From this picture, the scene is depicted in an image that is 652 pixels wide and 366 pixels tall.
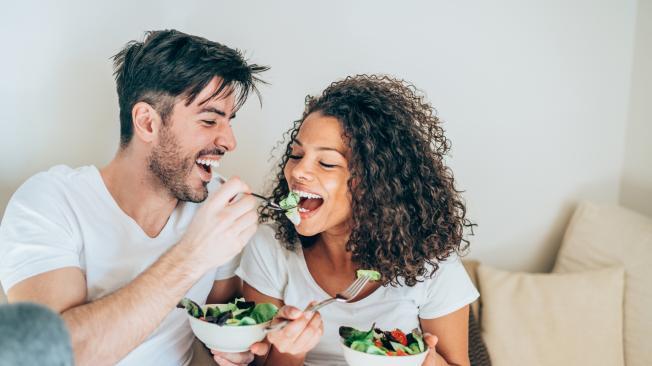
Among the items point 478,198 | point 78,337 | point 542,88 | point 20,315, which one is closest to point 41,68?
point 78,337

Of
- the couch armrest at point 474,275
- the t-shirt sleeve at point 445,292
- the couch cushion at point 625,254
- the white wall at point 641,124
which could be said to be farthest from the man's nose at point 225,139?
the white wall at point 641,124

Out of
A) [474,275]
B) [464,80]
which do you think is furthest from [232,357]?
[464,80]

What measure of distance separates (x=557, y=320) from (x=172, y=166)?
1339 mm

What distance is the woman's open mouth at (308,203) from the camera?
152cm

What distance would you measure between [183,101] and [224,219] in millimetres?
436

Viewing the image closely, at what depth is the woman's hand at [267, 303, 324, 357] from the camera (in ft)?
4.35

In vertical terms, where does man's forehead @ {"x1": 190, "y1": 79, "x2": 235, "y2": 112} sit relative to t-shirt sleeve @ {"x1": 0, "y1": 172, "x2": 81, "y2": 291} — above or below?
above

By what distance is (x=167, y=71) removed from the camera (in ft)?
5.23

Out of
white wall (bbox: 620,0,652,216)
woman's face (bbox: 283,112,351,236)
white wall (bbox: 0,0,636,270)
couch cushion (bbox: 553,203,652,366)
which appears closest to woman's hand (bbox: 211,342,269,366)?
woman's face (bbox: 283,112,351,236)

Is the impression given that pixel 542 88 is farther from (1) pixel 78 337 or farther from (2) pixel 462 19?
(1) pixel 78 337

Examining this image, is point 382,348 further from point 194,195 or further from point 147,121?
point 147,121

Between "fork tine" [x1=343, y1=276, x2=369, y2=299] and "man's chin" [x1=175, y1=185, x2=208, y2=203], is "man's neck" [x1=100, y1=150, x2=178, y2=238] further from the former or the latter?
"fork tine" [x1=343, y1=276, x2=369, y2=299]

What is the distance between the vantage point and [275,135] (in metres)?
2.15

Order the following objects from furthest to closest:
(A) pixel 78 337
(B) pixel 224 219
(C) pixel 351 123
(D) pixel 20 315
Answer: (C) pixel 351 123 < (B) pixel 224 219 < (A) pixel 78 337 < (D) pixel 20 315
